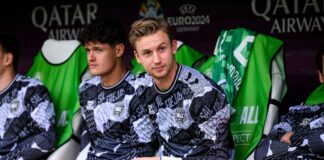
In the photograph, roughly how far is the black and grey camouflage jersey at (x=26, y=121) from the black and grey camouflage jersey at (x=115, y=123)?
0.26m

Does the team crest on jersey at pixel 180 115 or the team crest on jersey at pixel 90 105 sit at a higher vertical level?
the team crest on jersey at pixel 180 115

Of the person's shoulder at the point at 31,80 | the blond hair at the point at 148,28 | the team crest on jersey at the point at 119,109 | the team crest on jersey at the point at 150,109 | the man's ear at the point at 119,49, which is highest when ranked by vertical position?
the blond hair at the point at 148,28

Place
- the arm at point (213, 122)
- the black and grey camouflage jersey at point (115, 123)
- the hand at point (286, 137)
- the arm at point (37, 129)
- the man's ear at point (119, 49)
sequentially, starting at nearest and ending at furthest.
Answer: the arm at point (213, 122), the hand at point (286, 137), the black and grey camouflage jersey at point (115, 123), the man's ear at point (119, 49), the arm at point (37, 129)

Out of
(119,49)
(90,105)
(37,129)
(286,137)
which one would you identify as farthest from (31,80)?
(286,137)

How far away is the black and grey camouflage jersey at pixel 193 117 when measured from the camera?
374 centimetres

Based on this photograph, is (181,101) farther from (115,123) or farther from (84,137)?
(84,137)

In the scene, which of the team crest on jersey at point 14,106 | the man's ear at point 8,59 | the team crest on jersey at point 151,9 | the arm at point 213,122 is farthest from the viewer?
the team crest on jersey at point 151,9

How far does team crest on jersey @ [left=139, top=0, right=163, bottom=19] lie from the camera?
5289 millimetres

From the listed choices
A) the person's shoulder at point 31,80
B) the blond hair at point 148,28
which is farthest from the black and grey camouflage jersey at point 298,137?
the person's shoulder at point 31,80

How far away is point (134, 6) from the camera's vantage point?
5387 mm

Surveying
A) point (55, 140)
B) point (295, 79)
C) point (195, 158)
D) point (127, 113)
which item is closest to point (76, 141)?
point (55, 140)

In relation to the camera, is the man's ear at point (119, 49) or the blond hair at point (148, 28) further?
the man's ear at point (119, 49)

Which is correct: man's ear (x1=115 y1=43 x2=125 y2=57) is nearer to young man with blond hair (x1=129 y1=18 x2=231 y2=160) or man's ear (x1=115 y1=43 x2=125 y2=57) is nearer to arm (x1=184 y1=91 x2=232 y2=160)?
young man with blond hair (x1=129 y1=18 x2=231 y2=160)

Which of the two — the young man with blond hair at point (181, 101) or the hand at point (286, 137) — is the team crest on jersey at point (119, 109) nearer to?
the young man with blond hair at point (181, 101)
